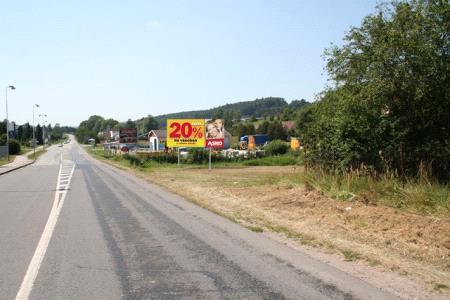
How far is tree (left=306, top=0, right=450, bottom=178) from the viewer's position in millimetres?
14820

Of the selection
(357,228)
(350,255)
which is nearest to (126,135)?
(357,228)

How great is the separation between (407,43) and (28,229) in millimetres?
11822

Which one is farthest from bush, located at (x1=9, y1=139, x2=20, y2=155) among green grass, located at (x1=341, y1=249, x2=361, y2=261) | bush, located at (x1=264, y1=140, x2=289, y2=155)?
green grass, located at (x1=341, y1=249, x2=361, y2=261)

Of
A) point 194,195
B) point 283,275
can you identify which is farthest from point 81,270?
point 194,195

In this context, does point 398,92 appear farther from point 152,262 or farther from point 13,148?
point 13,148

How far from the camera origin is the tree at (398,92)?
14.8 meters

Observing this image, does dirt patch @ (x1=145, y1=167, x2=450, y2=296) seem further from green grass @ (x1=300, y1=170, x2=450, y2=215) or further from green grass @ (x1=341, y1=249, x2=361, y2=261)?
green grass @ (x1=300, y1=170, x2=450, y2=215)

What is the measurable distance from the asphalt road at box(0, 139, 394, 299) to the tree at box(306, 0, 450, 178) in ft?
21.7

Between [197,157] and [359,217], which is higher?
[359,217]

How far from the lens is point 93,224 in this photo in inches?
446

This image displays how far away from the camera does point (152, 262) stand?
743 cm

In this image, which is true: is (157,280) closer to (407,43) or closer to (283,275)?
(283,275)

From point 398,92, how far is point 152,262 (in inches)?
431

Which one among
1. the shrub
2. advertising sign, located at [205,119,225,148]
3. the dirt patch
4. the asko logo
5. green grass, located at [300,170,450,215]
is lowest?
the shrub
